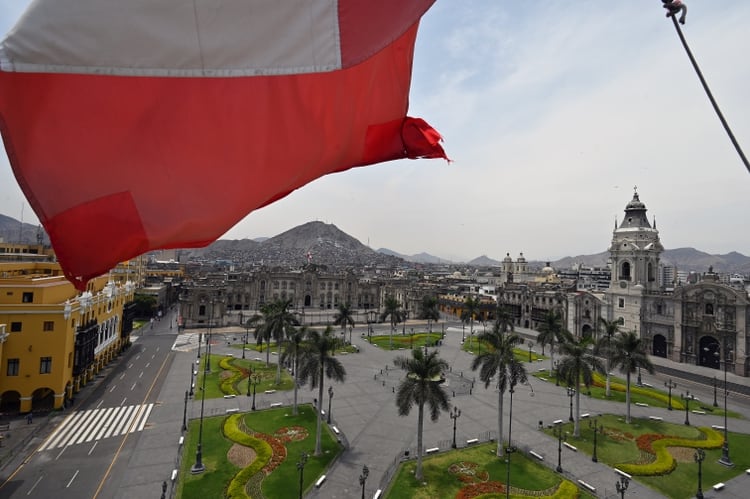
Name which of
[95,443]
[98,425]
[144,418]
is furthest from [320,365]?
[98,425]

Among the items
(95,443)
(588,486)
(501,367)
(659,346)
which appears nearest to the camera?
(588,486)

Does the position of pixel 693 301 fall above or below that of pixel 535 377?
above

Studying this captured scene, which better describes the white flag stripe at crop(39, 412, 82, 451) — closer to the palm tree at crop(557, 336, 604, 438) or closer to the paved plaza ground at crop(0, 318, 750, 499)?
the paved plaza ground at crop(0, 318, 750, 499)

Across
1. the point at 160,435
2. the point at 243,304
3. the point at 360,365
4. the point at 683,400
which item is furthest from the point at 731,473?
the point at 243,304

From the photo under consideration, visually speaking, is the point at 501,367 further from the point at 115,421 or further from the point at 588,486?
the point at 115,421

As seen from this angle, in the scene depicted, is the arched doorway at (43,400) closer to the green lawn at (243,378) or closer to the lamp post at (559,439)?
the green lawn at (243,378)

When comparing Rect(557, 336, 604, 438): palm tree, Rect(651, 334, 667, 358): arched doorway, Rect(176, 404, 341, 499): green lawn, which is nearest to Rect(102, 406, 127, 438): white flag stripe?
Rect(176, 404, 341, 499): green lawn

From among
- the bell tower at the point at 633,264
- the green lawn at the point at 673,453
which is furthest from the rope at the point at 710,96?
the bell tower at the point at 633,264

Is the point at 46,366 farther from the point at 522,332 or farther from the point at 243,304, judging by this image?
the point at 522,332
